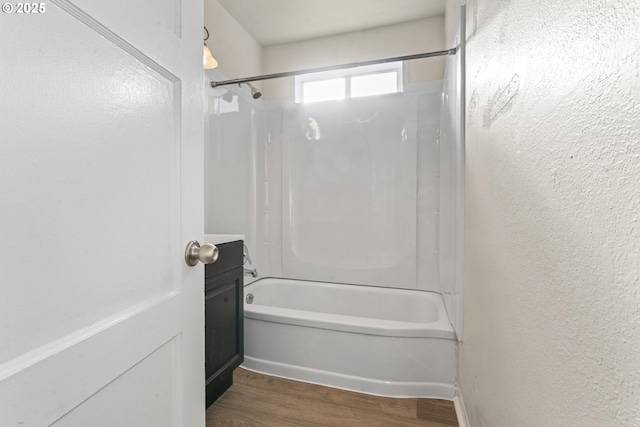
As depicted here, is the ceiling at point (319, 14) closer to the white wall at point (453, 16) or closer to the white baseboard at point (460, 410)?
the white wall at point (453, 16)

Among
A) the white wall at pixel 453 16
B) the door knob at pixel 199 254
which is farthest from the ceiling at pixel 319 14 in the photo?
the door knob at pixel 199 254

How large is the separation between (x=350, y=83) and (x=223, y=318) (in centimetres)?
231

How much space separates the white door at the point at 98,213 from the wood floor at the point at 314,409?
0.81m

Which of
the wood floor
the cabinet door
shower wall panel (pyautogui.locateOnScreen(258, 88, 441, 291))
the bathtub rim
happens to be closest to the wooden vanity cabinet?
the cabinet door

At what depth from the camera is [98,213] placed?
53 centimetres

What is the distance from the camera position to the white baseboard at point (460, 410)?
1.34m

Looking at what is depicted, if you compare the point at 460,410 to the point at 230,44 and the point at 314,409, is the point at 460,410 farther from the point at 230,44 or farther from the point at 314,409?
the point at 230,44

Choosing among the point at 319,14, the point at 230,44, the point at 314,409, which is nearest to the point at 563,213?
the point at 314,409

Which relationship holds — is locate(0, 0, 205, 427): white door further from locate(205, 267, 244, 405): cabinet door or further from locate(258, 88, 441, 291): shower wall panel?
locate(258, 88, 441, 291): shower wall panel

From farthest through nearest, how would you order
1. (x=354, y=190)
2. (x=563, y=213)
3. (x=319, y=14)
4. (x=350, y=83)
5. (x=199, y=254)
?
(x=350, y=83) → (x=354, y=190) → (x=319, y=14) → (x=199, y=254) → (x=563, y=213)

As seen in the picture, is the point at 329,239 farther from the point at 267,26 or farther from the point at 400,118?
the point at 267,26

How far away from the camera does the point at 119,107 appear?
572 millimetres

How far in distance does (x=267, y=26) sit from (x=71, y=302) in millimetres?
2737

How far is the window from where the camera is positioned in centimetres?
263
